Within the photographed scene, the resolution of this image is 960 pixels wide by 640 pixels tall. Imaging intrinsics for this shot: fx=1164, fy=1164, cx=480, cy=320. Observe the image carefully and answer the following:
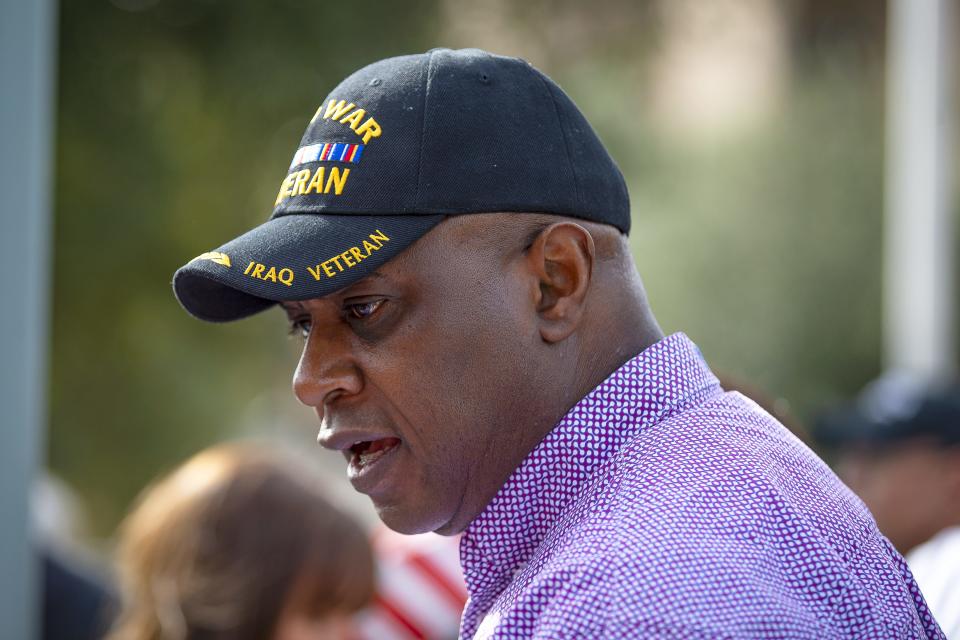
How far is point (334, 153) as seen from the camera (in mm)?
1800

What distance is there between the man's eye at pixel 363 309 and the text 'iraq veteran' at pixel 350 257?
88 millimetres

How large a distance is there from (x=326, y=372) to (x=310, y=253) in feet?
0.64

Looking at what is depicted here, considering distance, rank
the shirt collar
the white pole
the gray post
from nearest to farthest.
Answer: the shirt collar, the gray post, the white pole

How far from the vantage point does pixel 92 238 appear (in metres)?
5.38

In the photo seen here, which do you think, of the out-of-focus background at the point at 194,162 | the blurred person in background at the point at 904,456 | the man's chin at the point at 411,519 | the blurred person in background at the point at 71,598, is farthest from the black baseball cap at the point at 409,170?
the blurred person in background at the point at 71,598

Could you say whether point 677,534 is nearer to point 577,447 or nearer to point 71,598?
point 577,447

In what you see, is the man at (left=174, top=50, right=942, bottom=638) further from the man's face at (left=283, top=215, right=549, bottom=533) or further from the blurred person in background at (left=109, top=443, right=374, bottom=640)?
the blurred person in background at (left=109, top=443, right=374, bottom=640)

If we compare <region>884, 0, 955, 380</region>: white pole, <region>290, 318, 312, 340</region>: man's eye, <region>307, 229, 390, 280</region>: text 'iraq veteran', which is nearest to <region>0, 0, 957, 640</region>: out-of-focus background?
<region>884, 0, 955, 380</region>: white pole

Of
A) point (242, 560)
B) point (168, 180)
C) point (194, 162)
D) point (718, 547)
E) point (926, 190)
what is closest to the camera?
point (718, 547)

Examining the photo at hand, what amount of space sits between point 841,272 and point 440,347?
31.4 feet

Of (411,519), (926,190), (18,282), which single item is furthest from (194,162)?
(926,190)

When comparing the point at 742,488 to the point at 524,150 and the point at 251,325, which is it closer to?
the point at 524,150

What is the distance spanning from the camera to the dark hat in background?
4.69m

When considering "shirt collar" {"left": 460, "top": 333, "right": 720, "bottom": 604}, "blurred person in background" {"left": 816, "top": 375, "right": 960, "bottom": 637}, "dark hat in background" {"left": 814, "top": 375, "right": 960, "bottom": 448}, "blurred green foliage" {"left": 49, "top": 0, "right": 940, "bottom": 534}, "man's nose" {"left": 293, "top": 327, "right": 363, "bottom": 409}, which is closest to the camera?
"shirt collar" {"left": 460, "top": 333, "right": 720, "bottom": 604}
